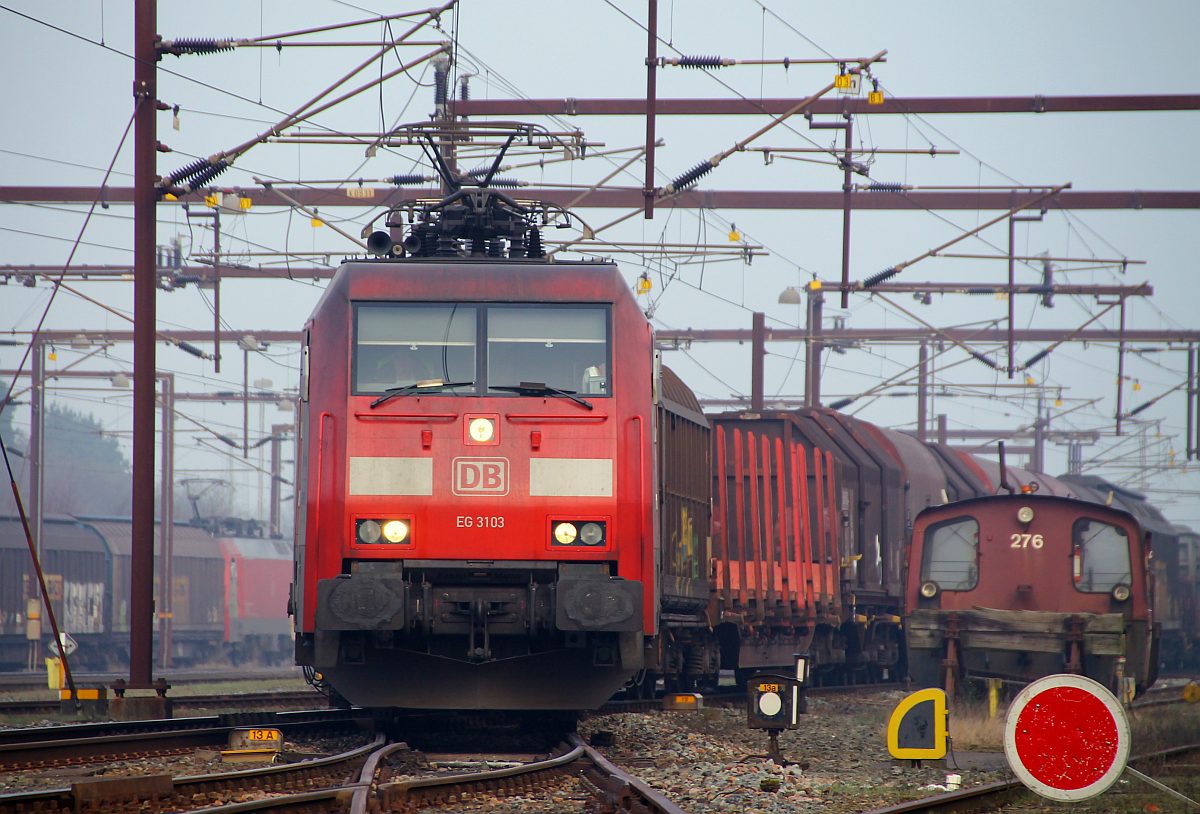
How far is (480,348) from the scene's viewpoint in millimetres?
12211

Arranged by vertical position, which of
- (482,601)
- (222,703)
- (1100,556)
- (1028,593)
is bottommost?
(222,703)

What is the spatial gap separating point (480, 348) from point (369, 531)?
165 centimetres

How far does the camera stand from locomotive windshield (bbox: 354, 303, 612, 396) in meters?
12.1

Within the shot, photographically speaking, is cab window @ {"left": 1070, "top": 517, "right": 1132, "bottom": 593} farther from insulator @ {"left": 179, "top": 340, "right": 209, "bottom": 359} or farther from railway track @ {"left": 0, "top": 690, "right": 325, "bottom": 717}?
insulator @ {"left": 179, "top": 340, "right": 209, "bottom": 359}

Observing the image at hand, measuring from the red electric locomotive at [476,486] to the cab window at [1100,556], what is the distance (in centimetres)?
732

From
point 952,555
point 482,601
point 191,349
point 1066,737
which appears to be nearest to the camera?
point 1066,737

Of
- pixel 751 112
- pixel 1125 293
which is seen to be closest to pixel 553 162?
pixel 751 112

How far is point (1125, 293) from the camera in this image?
3444 centimetres

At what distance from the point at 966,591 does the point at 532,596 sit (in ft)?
26.8

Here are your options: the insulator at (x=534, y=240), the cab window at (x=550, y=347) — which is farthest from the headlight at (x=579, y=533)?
the insulator at (x=534, y=240)

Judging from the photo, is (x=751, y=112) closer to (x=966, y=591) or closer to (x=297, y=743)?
(x=966, y=591)

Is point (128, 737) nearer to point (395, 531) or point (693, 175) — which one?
point (395, 531)

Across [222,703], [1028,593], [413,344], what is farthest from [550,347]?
[222,703]

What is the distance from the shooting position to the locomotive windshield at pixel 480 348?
A: 39.9 feet
